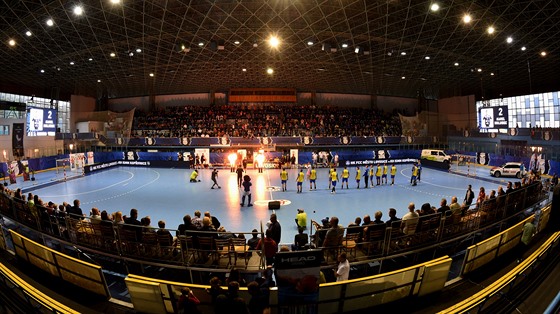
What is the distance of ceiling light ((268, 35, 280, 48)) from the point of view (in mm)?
26125

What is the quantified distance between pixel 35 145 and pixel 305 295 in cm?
4710

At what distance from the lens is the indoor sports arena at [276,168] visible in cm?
720

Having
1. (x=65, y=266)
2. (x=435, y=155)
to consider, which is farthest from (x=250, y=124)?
(x=65, y=266)

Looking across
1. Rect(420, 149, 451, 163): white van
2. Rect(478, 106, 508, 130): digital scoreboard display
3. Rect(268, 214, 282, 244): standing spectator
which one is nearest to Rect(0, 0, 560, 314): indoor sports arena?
Rect(268, 214, 282, 244): standing spectator

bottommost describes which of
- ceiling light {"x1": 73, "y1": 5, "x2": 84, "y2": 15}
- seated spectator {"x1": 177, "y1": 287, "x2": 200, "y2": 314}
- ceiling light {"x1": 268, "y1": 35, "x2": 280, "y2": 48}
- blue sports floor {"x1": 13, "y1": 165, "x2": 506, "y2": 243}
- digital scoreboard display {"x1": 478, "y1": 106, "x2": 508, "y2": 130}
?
blue sports floor {"x1": 13, "y1": 165, "x2": 506, "y2": 243}

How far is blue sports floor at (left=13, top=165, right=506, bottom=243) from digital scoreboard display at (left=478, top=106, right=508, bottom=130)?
179 inches

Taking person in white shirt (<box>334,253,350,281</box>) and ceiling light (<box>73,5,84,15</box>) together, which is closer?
person in white shirt (<box>334,253,350,281</box>)

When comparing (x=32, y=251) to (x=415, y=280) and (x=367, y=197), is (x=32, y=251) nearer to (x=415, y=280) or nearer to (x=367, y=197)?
(x=415, y=280)

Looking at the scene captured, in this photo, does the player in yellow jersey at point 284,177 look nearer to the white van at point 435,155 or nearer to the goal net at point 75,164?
the goal net at point 75,164

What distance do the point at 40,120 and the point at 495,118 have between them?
121 feet

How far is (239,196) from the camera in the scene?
20703 millimetres

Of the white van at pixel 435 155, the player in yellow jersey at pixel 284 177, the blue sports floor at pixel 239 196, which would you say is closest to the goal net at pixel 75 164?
the blue sports floor at pixel 239 196

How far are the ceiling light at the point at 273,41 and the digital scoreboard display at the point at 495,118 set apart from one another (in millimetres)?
18985

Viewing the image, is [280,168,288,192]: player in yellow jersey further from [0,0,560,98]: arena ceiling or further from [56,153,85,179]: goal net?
[56,153,85,179]: goal net
